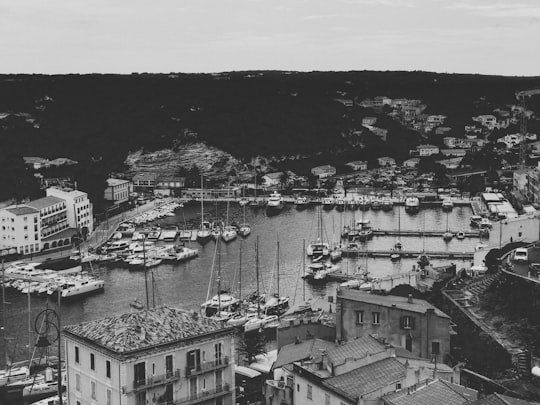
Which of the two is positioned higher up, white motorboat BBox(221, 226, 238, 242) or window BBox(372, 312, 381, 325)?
window BBox(372, 312, 381, 325)

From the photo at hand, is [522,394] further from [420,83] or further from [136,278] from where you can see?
[420,83]

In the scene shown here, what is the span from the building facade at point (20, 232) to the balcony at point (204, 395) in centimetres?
1967

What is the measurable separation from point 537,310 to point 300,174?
3715cm

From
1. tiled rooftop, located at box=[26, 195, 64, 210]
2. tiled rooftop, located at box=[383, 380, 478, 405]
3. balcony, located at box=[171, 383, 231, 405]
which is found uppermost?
tiled rooftop, located at box=[383, 380, 478, 405]

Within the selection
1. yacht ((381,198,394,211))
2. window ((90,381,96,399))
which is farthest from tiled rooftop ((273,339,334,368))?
yacht ((381,198,394,211))

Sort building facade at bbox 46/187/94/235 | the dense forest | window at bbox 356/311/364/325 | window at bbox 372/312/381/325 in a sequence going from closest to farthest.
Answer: window at bbox 372/312/381/325, window at bbox 356/311/364/325, building facade at bbox 46/187/94/235, the dense forest

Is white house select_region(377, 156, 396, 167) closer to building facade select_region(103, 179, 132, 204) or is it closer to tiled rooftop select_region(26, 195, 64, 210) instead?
building facade select_region(103, 179, 132, 204)

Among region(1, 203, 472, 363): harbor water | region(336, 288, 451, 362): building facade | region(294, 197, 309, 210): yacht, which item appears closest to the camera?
region(336, 288, 451, 362): building facade

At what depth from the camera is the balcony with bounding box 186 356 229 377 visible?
10344mm

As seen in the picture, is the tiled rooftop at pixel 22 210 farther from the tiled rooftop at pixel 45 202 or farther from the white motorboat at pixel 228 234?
the white motorboat at pixel 228 234

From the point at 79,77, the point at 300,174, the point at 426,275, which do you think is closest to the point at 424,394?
the point at 426,275

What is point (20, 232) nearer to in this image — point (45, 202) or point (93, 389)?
point (45, 202)

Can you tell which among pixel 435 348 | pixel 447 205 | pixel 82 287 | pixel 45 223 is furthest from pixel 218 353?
pixel 447 205

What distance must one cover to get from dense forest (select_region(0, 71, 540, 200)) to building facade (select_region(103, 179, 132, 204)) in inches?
49.7
